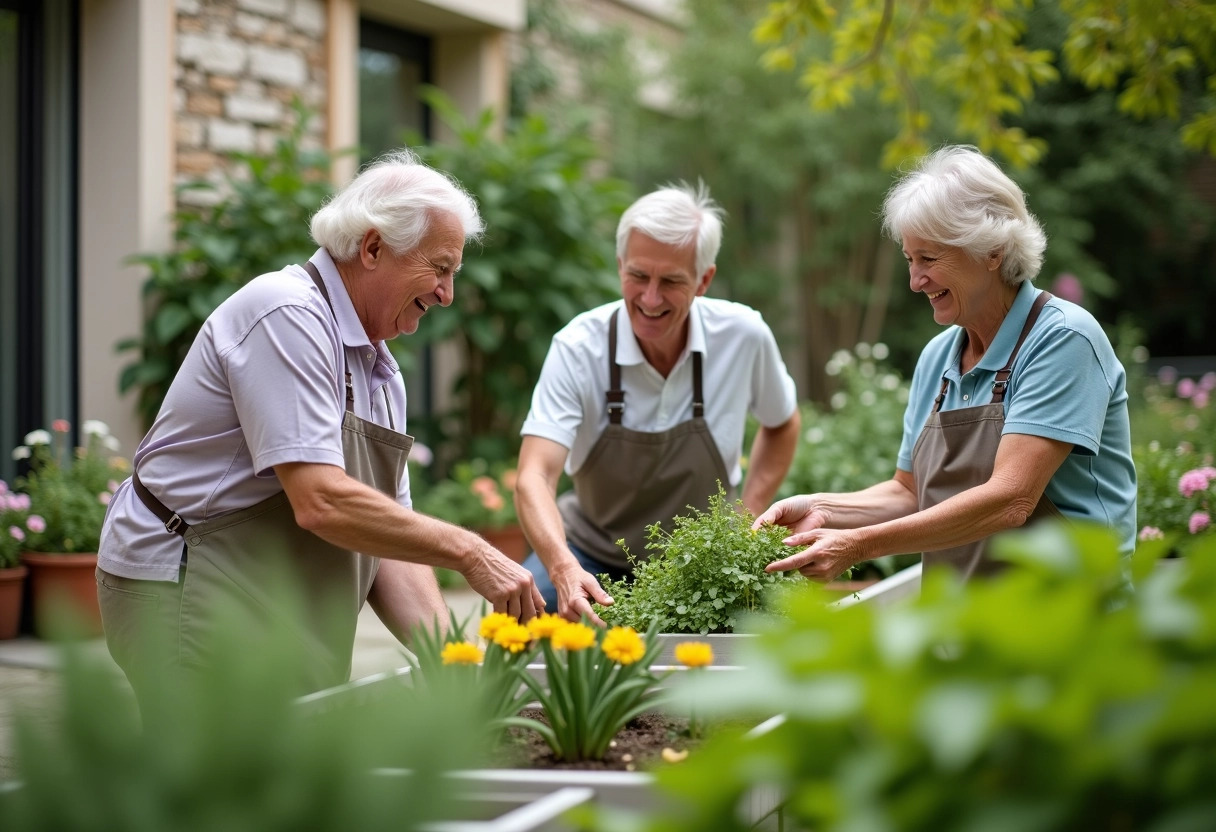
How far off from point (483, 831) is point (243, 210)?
541cm

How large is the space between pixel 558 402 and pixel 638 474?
0.98 feet

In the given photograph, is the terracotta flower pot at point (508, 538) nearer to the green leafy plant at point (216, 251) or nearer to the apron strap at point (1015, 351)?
the green leafy plant at point (216, 251)

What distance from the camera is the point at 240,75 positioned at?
6422 mm

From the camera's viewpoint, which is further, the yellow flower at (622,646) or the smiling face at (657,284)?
the smiling face at (657,284)

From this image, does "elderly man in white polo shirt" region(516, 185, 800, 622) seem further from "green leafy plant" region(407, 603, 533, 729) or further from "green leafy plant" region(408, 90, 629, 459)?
"green leafy plant" region(408, 90, 629, 459)

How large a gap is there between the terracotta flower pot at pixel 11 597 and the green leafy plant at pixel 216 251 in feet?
3.94

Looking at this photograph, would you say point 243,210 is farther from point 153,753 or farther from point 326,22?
point 153,753

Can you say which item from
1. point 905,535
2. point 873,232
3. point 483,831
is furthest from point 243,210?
point 873,232

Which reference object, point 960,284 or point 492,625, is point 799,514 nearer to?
point 960,284

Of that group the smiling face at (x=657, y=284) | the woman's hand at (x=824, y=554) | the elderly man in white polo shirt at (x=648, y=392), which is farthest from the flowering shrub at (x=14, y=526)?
the woman's hand at (x=824, y=554)

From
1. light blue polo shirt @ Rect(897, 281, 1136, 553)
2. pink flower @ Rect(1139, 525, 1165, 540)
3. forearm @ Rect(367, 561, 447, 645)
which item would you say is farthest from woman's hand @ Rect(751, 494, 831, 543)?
pink flower @ Rect(1139, 525, 1165, 540)

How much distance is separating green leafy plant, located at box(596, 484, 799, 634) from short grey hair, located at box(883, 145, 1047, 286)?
72cm

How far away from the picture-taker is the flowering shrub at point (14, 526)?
4.77 meters

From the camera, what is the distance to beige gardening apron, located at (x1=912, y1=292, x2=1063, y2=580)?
2494 mm
